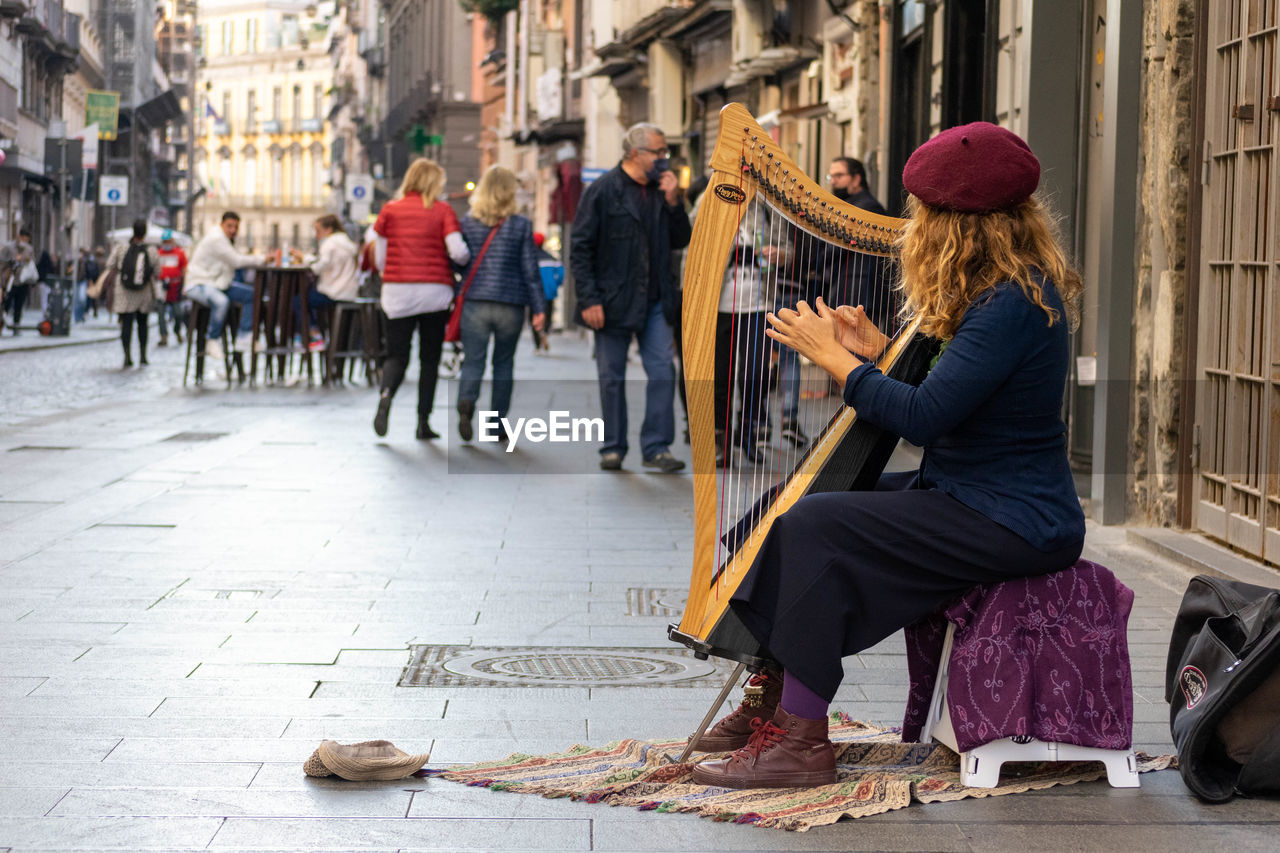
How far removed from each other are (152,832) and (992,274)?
7.12 ft

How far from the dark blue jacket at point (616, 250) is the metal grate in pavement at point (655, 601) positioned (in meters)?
4.20

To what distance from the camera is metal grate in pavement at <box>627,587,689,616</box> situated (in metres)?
6.36

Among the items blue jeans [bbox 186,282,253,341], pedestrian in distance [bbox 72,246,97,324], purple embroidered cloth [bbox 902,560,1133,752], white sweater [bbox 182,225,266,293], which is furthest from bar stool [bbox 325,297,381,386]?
pedestrian in distance [bbox 72,246,97,324]

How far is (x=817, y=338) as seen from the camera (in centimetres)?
411

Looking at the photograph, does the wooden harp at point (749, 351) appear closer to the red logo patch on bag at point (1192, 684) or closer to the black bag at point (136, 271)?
the red logo patch on bag at point (1192, 684)

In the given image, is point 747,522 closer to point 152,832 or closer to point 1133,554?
point 152,832

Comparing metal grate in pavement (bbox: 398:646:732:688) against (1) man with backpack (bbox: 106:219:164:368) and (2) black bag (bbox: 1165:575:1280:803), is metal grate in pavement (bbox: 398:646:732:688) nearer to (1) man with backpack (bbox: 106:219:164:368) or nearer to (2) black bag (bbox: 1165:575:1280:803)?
(2) black bag (bbox: 1165:575:1280:803)

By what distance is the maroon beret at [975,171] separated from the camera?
4.07 metres

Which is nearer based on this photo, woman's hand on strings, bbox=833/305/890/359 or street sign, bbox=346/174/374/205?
woman's hand on strings, bbox=833/305/890/359

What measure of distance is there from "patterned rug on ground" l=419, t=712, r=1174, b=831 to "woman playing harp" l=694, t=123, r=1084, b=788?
0.09m

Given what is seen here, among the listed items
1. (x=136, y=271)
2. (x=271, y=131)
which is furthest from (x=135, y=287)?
(x=271, y=131)

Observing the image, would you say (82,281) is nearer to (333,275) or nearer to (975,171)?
(333,275)

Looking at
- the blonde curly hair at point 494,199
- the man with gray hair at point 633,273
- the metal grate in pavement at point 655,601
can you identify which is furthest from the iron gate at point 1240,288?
the blonde curly hair at point 494,199

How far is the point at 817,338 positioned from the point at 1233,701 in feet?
4.00
